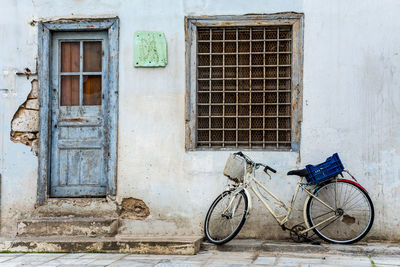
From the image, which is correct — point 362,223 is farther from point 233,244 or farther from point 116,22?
point 116,22

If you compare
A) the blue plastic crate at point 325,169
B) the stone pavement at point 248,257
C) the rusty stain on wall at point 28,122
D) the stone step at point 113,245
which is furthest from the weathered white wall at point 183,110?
the stone step at point 113,245

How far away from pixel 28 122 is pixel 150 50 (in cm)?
195

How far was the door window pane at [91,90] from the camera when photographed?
26.3 ft

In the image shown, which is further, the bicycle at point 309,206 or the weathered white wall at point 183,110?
the weathered white wall at point 183,110

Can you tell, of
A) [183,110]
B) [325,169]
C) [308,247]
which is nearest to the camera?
[308,247]

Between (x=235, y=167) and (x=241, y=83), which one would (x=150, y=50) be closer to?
(x=241, y=83)

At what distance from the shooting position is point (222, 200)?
7281mm

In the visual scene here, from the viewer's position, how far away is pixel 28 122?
7977mm

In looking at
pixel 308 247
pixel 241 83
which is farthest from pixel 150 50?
pixel 308 247

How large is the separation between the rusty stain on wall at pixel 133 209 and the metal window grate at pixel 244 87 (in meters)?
1.13

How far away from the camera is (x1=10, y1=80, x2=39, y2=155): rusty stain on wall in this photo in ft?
26.1

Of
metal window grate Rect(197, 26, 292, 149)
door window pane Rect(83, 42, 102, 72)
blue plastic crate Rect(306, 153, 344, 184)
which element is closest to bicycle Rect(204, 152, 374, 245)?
blue plastic crate Rect(306, 153, 344, 184)

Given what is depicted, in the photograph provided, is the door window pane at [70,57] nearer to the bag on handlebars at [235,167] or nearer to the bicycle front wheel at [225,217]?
the bag on handlebars at [235,167]

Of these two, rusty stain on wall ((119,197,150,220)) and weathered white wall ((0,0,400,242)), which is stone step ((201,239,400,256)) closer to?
weathered white wall ((0,0,400,242))
